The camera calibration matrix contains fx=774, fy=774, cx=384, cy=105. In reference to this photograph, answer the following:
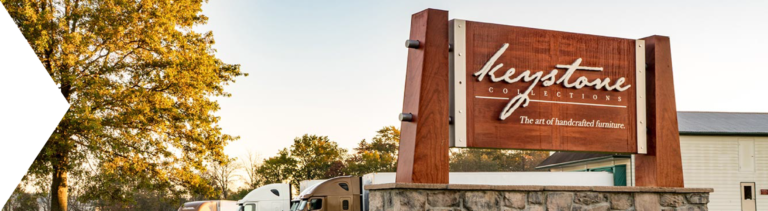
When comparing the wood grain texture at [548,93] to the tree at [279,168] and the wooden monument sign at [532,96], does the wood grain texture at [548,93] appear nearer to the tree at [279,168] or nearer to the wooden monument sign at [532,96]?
the wooden monument sign at [532,96]

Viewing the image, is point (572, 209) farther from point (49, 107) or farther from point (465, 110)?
point (49, 107)

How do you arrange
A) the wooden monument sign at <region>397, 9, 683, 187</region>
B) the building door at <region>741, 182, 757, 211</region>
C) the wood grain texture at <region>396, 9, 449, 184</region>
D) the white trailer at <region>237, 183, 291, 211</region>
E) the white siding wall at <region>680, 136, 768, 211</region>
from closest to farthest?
the wood grain texture at <region>396, 9, 449, 184</region> → the wooden monument sign at <region>397, 9, 683, 187</region> → the white trailer at <region>237, 183, 291, 211</region> → the white siding wall at <region>680, 136, 768, 211</region> → the building door at <region>741, 182, 757, 211</region>

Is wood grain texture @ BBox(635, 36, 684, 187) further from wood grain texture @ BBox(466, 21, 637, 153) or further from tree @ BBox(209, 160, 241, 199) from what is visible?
tree @ BBox(209, 160, 241, 199)

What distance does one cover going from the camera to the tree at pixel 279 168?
4562cm

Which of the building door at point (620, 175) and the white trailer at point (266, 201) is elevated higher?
the building door at point (620, 175)

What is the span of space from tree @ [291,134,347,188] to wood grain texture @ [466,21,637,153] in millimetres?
38667

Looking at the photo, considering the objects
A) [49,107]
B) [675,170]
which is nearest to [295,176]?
[675,170]

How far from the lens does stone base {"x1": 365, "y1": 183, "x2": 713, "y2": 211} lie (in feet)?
Result: 24.3

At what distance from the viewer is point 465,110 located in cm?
796

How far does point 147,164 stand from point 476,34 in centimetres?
1700

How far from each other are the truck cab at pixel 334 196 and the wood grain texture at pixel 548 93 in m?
14.1

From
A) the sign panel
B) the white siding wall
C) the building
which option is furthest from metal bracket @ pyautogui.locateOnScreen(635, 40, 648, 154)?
the white siding wall

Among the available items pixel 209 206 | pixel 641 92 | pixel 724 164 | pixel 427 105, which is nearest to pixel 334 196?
pixel 209 206

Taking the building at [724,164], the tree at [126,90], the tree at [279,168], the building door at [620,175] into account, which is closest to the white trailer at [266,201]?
the tree at [126,90]
